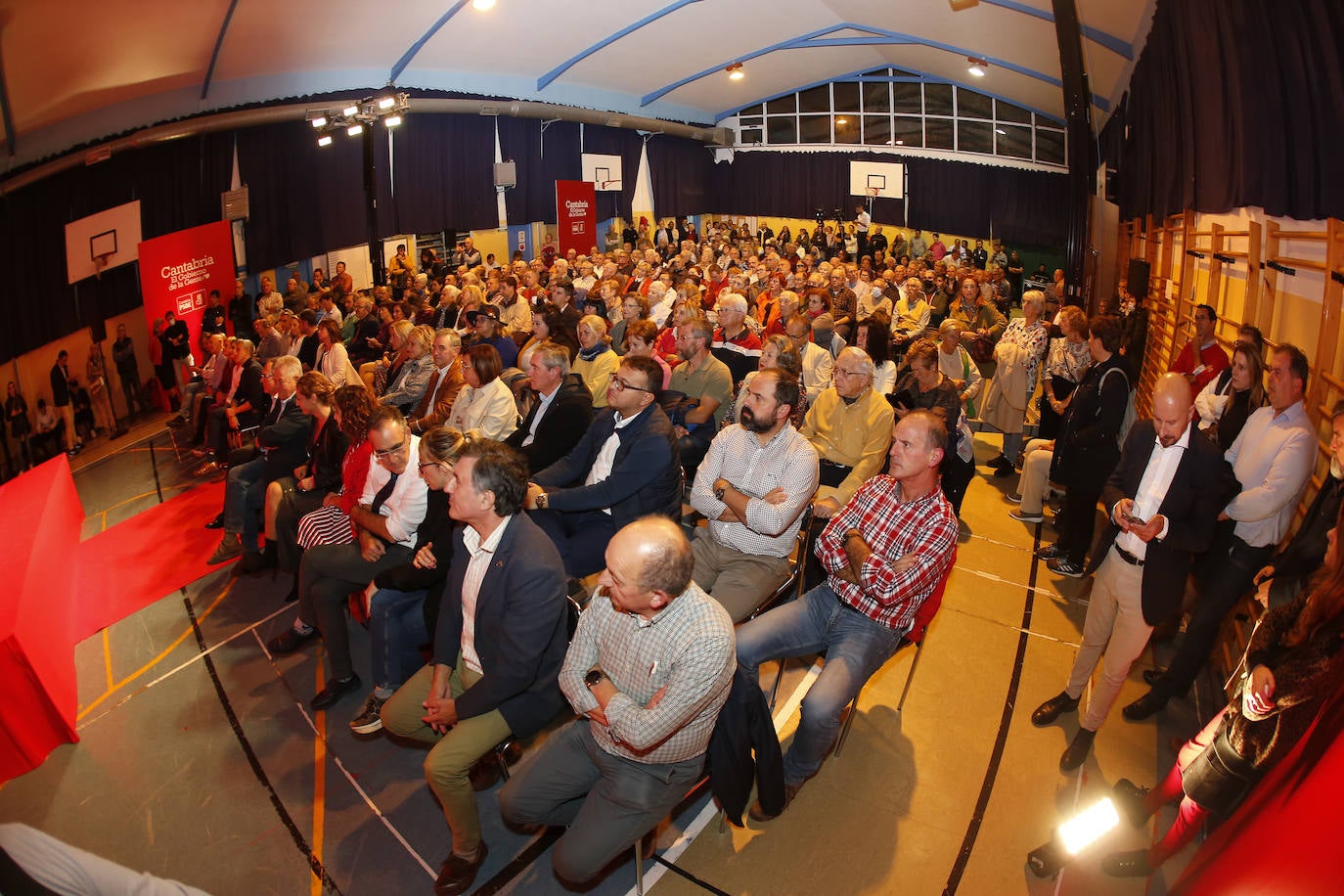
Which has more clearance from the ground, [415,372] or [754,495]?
[415,372]

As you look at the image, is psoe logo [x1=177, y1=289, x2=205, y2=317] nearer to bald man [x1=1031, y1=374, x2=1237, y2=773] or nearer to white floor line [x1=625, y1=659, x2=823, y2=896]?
white floor line [x1=625, y1=659, x2=823, y2=896]

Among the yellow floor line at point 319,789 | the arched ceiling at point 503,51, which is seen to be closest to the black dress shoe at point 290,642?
the yellow floor line at point 319,789

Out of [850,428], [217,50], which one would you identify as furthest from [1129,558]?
[217,50]

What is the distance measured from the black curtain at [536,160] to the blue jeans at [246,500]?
534 inches

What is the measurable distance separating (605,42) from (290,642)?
48.5 feet

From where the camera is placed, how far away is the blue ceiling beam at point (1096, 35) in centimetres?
1022

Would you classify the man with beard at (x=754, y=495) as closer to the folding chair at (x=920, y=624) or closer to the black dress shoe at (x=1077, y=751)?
the folding chair at (x=920, y=624)

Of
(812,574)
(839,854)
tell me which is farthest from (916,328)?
(839,854)

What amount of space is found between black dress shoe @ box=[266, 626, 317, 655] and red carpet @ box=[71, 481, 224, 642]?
134 centimetres

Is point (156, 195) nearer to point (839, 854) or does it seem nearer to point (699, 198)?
point (839, 854)

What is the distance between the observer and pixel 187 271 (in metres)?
11.0

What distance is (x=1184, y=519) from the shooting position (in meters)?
3.24

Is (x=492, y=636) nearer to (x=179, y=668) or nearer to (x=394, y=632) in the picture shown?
(x=394, y=632)

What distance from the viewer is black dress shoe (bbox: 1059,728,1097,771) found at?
11.2ft
